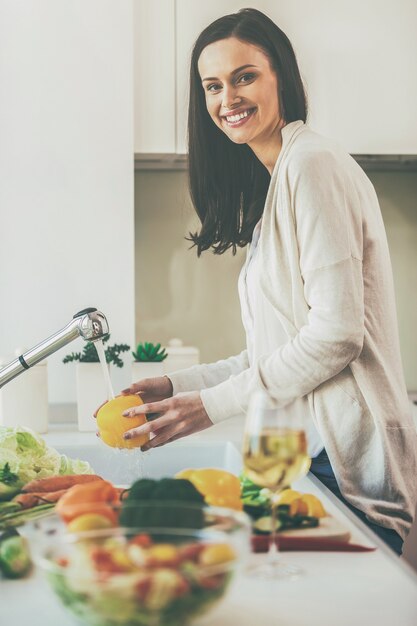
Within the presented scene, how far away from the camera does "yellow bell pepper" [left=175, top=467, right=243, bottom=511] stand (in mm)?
923

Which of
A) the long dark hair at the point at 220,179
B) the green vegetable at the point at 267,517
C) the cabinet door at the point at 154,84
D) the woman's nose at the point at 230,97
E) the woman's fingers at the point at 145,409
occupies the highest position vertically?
the cabinet door at the point at 154,84

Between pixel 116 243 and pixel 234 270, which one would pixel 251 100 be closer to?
pixel 116 243

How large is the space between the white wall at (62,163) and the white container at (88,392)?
0.40 feet

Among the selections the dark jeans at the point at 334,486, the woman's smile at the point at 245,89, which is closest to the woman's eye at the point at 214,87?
the woman's smile at the point at 245,89

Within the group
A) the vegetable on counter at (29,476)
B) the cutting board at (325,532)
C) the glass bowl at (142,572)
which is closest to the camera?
the glass bowl at (142,572)

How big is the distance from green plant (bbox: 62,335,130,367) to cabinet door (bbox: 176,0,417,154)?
21.9 inches

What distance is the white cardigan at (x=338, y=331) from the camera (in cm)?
124

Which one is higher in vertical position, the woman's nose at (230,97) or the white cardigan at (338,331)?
the woman's nose at (230,97)

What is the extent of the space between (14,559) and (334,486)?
67 centimetres

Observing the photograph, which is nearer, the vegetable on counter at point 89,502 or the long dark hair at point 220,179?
the vegetable on counter at point 89,502

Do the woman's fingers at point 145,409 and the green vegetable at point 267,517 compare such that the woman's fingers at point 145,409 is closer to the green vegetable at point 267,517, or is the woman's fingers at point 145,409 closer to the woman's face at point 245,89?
the green vegetable at point 267,517

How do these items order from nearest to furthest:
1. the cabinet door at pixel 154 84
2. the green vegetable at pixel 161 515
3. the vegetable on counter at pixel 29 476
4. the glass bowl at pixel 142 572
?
the glass bowl at pixel 142 572 → the green vegetable at pixel 161 515 → the vegetable on counter at pixel 29 476 → the cabinet door at pixel 154 84

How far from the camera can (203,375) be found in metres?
1.59

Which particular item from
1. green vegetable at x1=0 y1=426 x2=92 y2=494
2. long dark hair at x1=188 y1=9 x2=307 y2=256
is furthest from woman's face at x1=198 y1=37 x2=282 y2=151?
green vegetable at x1=0 y1=426 x2=92 y2=494
